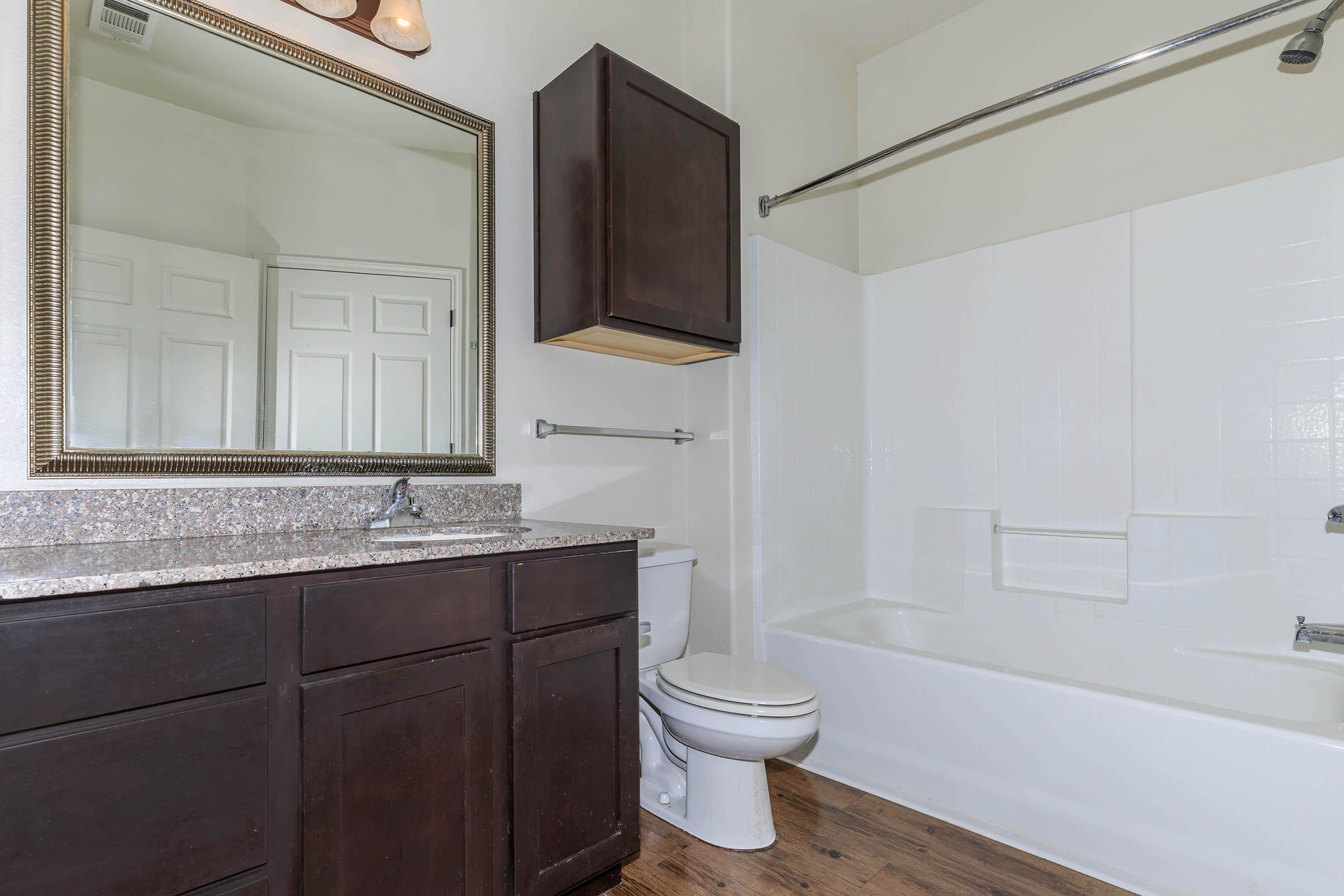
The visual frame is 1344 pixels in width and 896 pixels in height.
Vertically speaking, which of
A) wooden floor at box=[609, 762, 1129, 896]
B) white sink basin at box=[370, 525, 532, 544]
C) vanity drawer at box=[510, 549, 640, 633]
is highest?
white sink basin at box=[370, 525, 532, 544]

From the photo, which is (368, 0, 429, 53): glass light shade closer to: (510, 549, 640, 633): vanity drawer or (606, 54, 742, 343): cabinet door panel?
(606, 54, 742, 343): cabinet door panel

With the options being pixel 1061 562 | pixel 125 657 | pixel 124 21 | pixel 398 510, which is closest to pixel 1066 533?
pixel 1061 562

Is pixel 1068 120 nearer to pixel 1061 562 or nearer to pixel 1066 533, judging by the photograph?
pixel 1066 533

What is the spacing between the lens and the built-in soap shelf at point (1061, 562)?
2342 mm

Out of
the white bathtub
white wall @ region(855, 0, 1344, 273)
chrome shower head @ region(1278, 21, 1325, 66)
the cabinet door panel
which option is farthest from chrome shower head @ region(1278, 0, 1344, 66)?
the white bathtub

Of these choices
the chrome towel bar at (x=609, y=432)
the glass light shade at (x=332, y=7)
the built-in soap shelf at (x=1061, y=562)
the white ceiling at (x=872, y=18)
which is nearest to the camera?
the glass light shade at (x=332, y=7)

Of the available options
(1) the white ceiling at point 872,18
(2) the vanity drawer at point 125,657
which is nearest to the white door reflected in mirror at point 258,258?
(2) the vanity drawer at point 125,657

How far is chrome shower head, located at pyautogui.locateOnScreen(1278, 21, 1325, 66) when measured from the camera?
1.66 metres

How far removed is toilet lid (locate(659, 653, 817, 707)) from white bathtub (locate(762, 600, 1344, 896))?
0.41 m

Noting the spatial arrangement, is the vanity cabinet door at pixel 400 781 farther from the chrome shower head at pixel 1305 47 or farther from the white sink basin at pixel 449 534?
the chrome shower head at pixel 1305 47

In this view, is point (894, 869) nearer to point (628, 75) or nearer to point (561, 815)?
point (561, 815)

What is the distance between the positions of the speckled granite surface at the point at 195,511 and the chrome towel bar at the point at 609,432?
1.06ft

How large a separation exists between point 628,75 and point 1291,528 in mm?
2359

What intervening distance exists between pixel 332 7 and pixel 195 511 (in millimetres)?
1190
